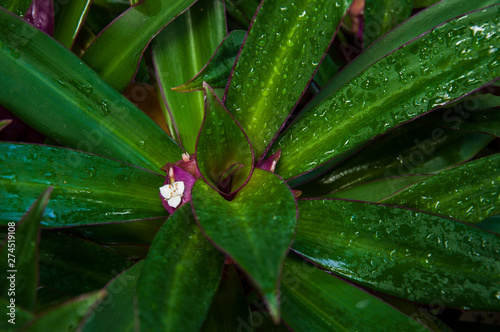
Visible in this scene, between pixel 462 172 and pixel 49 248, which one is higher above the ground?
pixel 49 248

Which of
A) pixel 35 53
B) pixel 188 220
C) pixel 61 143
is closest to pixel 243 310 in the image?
pixel 188 220

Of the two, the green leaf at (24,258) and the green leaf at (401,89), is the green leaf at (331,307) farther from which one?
the green leaf at (24,258)

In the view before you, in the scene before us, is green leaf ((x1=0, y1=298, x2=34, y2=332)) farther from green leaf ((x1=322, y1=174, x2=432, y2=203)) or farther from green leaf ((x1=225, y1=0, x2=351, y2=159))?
green leaf ((x1=322, y1=174, x2=432, y2=203))

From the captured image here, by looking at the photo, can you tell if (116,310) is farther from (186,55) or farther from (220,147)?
(186,55)

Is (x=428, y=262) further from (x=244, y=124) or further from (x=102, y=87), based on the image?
(x=102, y=87)

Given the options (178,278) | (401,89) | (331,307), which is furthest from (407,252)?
(178,278)

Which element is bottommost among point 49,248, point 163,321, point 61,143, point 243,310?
point 243,310
